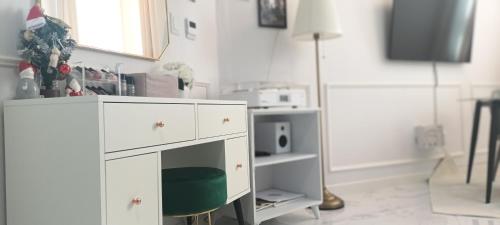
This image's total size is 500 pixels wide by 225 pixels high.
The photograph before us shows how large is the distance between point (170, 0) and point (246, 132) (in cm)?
82

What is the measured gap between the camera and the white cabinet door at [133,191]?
39.3 inches

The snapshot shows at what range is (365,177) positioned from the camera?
112 inches

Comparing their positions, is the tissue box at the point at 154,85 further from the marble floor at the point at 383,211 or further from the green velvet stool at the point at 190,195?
the marble floor at the point at 383,211

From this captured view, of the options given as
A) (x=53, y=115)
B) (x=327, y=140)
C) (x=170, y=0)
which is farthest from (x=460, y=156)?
(x=53, y=115)

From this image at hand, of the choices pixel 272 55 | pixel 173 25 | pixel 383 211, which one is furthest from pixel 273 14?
pixel 383 211

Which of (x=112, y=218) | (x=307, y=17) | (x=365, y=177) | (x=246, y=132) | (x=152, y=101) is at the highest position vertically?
(x=307, y=17)

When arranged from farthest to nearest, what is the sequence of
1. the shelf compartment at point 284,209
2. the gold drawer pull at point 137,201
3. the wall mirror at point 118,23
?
the shelf compartment at point 284,209 → the wall mirror at point 118,23 → the gold drawer pull at point 137,201

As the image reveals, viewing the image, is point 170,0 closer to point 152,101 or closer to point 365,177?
point 152,101

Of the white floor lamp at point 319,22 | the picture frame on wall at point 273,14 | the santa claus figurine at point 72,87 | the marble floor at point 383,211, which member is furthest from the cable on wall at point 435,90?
the santa claus figurine at point 72,87

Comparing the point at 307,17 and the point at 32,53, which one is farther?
the point at 307,17

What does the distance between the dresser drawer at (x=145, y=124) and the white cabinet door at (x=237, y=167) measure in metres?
0.30

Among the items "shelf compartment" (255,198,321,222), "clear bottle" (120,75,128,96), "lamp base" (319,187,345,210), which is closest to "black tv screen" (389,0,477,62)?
"lamp base" (319,187,345,210)

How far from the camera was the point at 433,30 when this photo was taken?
10.1 feet

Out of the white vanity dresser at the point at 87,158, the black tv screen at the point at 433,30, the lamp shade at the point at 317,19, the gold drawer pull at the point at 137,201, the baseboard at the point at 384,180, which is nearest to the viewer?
the white vanity dresser at the point at 87,158
